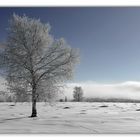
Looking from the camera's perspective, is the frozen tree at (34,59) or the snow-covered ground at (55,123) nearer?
the snow-covered ground at (55,123)

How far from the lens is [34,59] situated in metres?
13.3

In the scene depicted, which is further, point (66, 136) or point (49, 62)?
point (49, 62)

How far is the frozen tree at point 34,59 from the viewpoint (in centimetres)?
1298

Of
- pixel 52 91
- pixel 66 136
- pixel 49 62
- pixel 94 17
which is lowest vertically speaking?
pixel 66 136

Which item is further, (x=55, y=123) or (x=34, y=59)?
(x=34, y=59)

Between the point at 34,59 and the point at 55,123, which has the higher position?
the point at 34,59

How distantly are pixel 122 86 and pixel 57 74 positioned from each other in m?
3.54

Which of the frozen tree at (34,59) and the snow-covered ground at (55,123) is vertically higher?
the frozen tree at (34,59)

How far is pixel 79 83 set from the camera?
1168cm

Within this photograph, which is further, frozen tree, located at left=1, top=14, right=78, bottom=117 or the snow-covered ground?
frozen tree, located at left=1, top=14, right=78, bottom=117

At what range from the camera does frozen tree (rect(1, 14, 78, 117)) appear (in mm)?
12977

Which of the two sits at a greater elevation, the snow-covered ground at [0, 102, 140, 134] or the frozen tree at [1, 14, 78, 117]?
the frozen tree at [1, 14, 78, 117]
